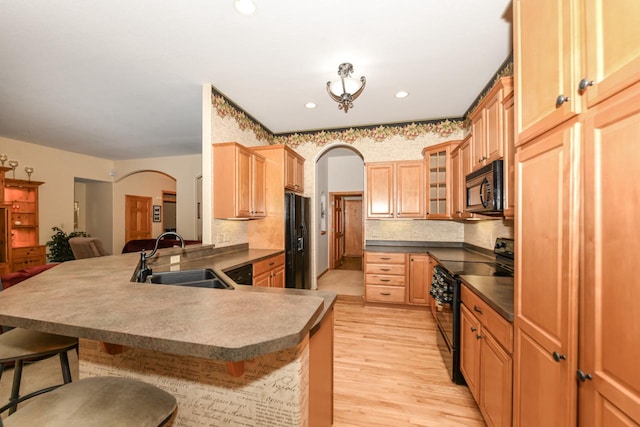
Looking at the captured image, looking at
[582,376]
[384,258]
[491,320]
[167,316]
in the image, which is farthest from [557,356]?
[384,258]

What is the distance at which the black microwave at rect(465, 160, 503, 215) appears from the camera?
1900 mm

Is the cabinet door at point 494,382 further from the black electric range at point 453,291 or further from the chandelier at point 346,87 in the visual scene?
the chandelier at point 346,87

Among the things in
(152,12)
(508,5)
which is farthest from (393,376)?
(152,12)

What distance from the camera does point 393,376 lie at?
2217mm

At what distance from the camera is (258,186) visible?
11.9 ft

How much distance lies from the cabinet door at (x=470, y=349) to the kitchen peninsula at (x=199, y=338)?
103cm

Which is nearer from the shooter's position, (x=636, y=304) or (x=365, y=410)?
(x=636, y=304)

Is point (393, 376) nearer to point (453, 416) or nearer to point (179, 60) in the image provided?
point (453, 416)

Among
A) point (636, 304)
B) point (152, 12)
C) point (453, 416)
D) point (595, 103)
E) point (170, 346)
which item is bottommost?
point (453, 416)

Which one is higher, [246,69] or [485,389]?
[246,69]

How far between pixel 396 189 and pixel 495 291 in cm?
257

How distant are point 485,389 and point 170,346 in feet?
5.92

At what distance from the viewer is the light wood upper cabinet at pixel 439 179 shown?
11.8 ft

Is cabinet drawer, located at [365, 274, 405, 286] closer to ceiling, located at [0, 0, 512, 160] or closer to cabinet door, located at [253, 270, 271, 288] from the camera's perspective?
cabinet door, located at [253, 270, 271, 288]
